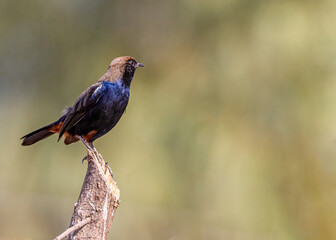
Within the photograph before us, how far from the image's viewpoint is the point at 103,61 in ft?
18.0

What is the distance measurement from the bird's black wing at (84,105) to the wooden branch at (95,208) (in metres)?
1.22

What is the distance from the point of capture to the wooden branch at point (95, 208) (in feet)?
7.65

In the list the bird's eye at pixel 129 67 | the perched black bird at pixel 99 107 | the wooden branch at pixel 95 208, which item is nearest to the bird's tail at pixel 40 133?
the perched black bird at pixel 99 107

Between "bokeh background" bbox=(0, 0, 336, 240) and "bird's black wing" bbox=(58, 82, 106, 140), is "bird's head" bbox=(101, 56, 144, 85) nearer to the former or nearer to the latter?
"bird's black wing" bbox=(58, 82, 106, 140)

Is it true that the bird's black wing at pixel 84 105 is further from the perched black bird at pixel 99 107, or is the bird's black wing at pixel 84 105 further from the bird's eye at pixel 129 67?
the bird's eye at pixel 129 67

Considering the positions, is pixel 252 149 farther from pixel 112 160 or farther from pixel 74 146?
pixel 74 146

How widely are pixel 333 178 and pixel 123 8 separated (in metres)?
3.19

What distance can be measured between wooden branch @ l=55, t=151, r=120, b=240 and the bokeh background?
8.05 feet

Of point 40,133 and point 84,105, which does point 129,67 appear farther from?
point 40,133

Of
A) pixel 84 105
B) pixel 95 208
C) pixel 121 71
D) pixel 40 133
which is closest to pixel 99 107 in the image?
pixel 84 105

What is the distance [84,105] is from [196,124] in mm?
1867

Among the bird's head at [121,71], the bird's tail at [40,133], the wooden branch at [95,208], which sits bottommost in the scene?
the wooden branch at [95,208]

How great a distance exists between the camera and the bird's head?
3760 mm

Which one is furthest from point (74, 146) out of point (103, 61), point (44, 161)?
point (103, 61)
